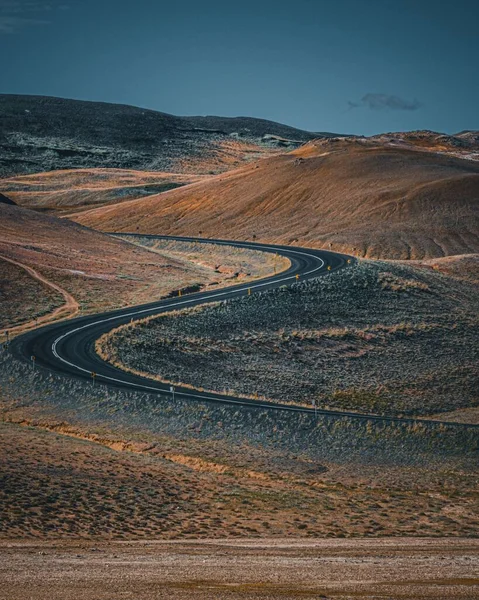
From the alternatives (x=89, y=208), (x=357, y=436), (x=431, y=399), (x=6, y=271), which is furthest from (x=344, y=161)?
(x=357, y=436)

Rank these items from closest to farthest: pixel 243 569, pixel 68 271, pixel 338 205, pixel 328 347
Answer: pixel 243 569
pixel 328 347
pixel 68 271
pixel 338 205

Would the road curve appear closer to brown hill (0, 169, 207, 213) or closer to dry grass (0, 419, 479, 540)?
dry grass (0, 419, 479, 540)

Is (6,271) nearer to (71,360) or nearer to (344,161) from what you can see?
(71,360)

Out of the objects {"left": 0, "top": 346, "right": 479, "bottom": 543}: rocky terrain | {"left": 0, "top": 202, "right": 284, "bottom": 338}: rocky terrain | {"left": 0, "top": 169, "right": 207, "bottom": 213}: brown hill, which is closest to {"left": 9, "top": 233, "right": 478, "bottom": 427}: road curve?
{"left": 0, "top": 346, "right": 479, "bottom": 543}: rocky terrain

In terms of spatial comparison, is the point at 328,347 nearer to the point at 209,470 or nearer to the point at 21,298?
the point at 209,470

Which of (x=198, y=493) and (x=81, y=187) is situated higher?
(x=81, y=187)

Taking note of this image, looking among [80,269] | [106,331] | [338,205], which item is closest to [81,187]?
[338,205]

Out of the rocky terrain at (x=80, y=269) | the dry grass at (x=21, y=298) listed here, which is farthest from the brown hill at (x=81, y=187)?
the dry grass at (x=21, y=298)

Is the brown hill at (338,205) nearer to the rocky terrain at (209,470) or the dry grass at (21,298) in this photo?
the dry grass at (21,298)
